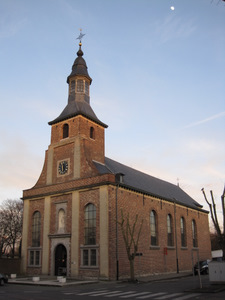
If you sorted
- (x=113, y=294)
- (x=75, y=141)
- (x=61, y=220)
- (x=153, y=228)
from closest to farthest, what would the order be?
(x=113, y=294), (x=61, y=220), (x=75, y=141), (x=153, y=228)

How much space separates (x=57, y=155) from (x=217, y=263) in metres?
19.5

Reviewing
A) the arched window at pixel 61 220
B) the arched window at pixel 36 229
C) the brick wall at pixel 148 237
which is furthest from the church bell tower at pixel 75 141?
the brick wall at pixel 148 237

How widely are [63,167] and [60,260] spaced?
29.5 ft

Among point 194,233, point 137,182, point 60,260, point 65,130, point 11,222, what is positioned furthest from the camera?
point 11,222

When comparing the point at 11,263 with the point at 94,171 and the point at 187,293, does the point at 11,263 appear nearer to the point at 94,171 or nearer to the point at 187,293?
the point at 94,171

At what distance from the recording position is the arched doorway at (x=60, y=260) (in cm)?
2771

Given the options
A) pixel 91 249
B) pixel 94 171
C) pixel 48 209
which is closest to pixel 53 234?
pixel 48 209

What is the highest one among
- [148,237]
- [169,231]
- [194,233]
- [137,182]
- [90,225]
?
[137,182]

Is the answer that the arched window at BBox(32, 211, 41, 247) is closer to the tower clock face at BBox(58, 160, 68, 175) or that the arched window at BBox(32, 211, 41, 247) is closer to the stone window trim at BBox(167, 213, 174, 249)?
the tower clock face at BBox(58, 160, 68, 175)

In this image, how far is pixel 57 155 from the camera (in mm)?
32281

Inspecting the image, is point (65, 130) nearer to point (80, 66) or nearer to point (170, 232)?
point (80, 66)

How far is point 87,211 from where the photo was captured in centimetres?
2762

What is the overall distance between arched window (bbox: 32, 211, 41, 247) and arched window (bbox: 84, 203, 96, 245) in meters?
6.52

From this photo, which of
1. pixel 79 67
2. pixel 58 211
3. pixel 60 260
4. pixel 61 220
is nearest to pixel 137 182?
pixel 58 211
